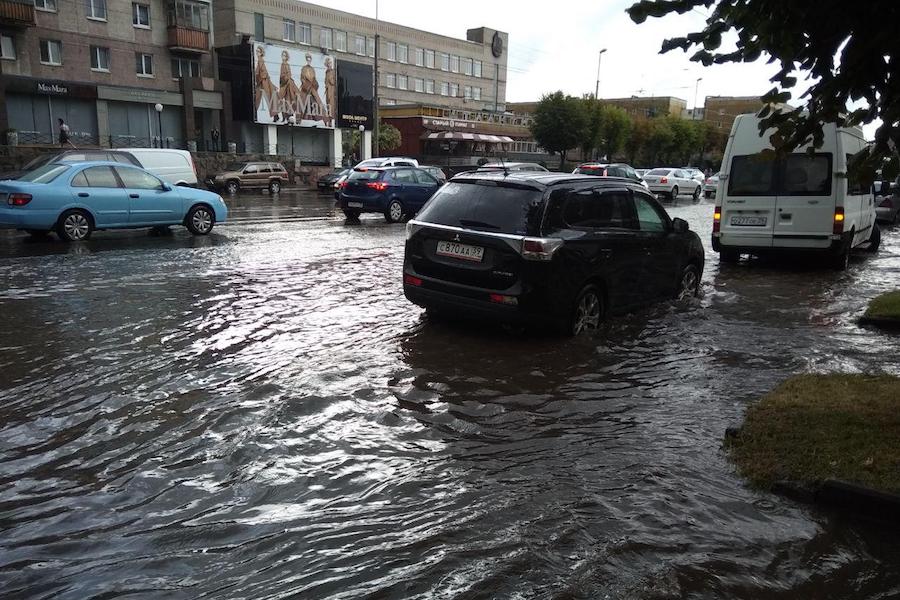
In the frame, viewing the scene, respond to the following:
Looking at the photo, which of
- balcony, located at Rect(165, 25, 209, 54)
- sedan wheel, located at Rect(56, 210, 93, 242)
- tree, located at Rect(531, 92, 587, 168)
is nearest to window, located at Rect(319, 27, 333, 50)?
balcony, located at Rect(165, 25, 209, 54)

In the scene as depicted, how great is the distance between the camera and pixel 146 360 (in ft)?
21.5

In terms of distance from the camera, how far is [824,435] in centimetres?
473

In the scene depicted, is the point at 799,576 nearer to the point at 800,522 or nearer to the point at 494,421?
the point at 800,522

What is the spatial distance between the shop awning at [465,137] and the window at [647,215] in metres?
52.8

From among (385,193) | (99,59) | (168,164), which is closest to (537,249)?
(385,193)

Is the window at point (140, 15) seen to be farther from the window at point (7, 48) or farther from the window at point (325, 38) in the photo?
the window at point (325, 38)

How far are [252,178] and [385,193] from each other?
1741 cm

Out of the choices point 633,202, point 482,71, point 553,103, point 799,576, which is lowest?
point 799,576

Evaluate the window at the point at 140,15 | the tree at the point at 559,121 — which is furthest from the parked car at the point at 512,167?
the tree at the point at 559,121

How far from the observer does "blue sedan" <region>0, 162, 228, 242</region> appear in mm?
13234

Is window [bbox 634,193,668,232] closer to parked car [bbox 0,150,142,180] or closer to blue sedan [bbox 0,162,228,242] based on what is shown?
blue sedan [bbox 0,162,228,242]

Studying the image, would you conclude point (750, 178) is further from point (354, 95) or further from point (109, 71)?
point (354, 95)

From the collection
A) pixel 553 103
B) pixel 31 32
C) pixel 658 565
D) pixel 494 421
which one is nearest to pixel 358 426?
pixel 494 421

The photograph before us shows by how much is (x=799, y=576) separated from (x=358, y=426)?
2921mm
